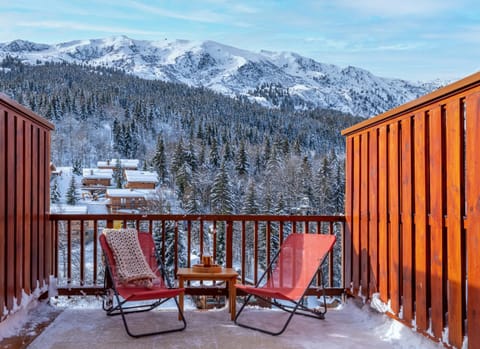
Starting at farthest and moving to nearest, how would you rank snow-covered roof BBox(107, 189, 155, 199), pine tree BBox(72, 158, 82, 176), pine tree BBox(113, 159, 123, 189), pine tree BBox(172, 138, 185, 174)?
pine tree BBox(72, 158, 82, 176) < pine tree BBox(113, 159, 123, 189) < pine tree BBox(172, 138, 185, 174) < snow-covered roof BBox(107, 189, 155, 199)

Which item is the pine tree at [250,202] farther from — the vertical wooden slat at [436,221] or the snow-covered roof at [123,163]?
the vertical wooden slat at [436,221]

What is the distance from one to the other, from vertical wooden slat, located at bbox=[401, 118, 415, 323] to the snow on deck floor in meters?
0.23

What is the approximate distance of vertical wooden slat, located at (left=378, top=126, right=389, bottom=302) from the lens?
3.92 meters

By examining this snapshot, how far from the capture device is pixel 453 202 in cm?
286

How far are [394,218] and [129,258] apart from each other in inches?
90.7

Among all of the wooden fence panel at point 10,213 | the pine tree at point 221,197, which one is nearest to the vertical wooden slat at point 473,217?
the wooden fence panel at point 10,213

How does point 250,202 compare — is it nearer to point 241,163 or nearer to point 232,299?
point 241,163

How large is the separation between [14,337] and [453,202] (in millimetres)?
3171

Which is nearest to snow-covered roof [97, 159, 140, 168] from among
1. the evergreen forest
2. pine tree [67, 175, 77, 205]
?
the evergreen forest

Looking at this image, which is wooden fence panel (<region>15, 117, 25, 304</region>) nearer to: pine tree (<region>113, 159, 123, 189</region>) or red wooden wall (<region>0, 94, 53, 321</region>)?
red wooden wall (<region>0, 94, 53, 321</region>)

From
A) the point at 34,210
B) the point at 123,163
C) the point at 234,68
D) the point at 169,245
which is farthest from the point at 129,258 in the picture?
the point at 234,68

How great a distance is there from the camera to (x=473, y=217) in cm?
263

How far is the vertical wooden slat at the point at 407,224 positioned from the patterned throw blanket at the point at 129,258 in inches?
84.1

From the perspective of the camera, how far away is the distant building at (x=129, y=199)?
26.5m
